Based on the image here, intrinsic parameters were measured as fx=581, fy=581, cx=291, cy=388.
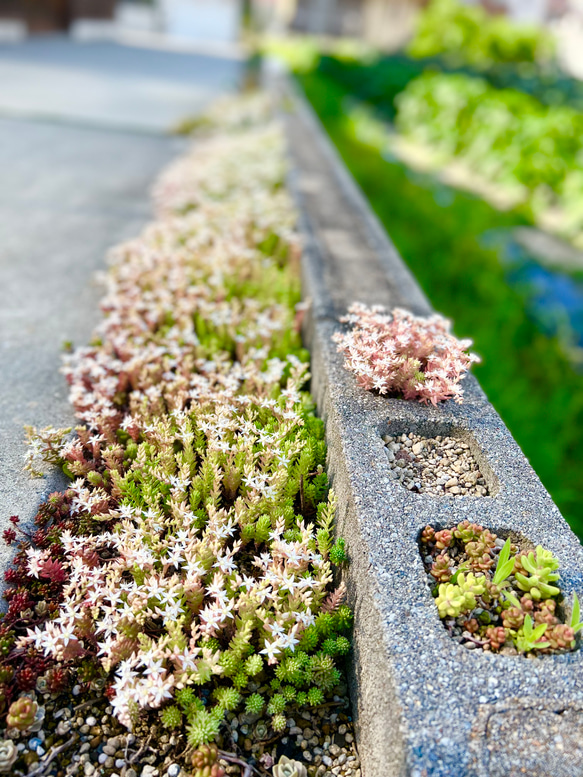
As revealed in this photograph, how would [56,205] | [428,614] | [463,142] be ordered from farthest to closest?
[463,142]
[56,205]
[428,614]

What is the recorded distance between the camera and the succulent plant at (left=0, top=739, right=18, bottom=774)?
65.2 inches

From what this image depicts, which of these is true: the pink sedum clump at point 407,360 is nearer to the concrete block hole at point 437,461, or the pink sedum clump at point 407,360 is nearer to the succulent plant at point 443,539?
the concrete block hole at point 437,461

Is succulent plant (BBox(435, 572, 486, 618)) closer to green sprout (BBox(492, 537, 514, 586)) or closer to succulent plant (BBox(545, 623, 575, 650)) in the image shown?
green sprout (BBox(492, 537, 514, 586))

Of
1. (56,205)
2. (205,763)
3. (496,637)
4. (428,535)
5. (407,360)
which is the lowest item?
(205,763)

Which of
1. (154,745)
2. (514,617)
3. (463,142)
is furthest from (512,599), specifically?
(463,142)

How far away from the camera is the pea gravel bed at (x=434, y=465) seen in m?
2.31

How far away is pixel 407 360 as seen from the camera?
2600 millimetres

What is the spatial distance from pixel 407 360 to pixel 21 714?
1918mm

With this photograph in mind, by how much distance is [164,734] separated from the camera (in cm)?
183

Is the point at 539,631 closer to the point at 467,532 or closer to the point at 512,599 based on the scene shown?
the point at 512,599

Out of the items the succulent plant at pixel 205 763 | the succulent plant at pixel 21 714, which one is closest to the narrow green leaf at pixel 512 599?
the succulent plant at pixel 205 763

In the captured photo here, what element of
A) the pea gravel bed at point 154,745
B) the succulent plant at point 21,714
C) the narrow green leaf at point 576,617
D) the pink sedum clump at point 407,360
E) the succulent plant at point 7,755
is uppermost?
the pink sedum clump at point 407,360

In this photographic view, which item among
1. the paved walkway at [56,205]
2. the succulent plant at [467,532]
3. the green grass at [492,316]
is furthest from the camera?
the green grass at [492,316]

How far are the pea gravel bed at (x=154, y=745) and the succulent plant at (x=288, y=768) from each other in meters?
0.05
